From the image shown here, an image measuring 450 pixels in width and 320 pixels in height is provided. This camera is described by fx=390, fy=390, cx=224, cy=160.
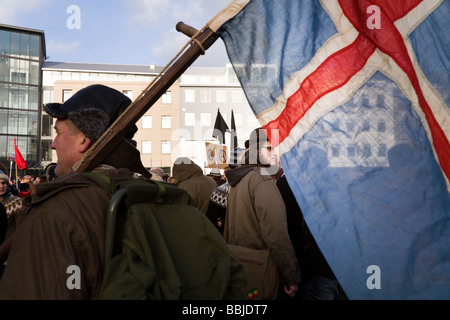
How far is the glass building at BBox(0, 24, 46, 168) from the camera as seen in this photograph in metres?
42.5

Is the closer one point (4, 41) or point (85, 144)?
point (85, 144)

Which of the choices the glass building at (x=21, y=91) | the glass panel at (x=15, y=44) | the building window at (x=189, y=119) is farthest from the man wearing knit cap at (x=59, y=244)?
the glass panel at (x=15, y=44)

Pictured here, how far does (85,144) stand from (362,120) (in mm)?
1384

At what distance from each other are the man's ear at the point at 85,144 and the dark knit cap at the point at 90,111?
0.07ft

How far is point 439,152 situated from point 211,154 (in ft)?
39.8

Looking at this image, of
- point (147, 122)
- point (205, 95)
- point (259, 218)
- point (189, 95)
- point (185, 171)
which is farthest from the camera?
point (205, 95)

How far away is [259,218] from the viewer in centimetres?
344

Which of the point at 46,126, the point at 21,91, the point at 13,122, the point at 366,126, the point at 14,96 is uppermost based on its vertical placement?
the point at 21,91

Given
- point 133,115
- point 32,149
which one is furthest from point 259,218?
point 32,149

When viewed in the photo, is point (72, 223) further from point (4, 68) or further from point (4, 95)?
point (4, 68)

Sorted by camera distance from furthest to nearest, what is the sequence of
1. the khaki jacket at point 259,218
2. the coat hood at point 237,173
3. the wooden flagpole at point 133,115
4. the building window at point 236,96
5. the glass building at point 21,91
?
the building window at point 236,96, the glass building at point 21,91, the coat hood at point 237,173, the khaki jacket at point 259,218, the wooden flagpole at point 133,115

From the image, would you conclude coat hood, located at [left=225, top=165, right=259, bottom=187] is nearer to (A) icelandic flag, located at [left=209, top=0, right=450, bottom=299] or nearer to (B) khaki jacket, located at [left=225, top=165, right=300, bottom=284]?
(B) khaki jacket, located at [left=225, top=165, right=300, bottom=284]

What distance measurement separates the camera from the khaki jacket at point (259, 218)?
3311mm

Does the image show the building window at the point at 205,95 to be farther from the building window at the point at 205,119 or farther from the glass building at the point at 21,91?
the glass building at the point at 21,91
